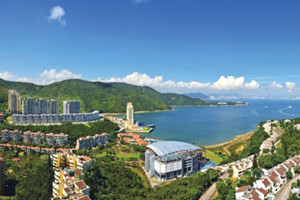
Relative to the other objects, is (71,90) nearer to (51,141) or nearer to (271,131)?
(51,141)

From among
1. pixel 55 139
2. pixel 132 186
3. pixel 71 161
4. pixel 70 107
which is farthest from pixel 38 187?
pixel 70 107

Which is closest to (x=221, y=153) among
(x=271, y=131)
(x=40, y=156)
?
(x=271, y=131)

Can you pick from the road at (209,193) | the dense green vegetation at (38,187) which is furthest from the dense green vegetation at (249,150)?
the dense green vegetation at (38,187)

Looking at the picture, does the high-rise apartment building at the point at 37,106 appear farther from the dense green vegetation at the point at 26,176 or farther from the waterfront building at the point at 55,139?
the dense green vegetation at the point at 26,176

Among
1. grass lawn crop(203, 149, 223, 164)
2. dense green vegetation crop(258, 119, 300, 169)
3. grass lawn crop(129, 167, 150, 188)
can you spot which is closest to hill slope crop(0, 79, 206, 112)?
grass lawn crop(203, 149, 223, 164)

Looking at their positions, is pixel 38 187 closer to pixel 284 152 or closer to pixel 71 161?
pixel 71 161

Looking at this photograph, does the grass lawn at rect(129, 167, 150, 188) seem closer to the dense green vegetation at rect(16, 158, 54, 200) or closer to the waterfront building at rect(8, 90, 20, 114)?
the dense green vegetation at rect(16, 158, 54, 200)

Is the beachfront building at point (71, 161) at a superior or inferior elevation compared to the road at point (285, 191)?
superior
